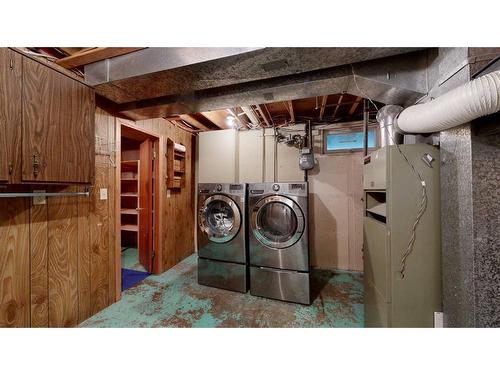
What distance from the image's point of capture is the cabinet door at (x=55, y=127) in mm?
1198

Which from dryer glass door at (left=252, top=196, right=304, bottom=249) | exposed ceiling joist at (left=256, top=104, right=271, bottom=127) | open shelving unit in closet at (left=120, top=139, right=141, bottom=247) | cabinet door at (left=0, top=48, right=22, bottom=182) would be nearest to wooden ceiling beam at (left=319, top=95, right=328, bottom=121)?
exposed ceiling joist at (left=256, top=104, right=271, bottom=127)

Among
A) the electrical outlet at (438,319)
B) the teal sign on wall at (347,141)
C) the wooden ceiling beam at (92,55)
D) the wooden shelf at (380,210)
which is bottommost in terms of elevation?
the electrical outlet at (438,319)

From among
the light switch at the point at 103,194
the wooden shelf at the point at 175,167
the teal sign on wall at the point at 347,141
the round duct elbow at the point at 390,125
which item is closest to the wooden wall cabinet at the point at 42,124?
the light switch at the point at 103,194

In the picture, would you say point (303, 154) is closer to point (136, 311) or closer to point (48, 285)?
point (136, 311)

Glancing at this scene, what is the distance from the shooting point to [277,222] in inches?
88.5

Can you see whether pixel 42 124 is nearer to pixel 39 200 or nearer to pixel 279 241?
pixel 39 200

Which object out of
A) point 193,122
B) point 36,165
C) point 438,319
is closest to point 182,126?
point 193,122

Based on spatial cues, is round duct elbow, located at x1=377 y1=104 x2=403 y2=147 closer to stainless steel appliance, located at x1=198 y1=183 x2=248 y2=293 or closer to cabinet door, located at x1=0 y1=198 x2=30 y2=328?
stainless steel appliance, located at x1=198 y1=183 x2=248 y2=293

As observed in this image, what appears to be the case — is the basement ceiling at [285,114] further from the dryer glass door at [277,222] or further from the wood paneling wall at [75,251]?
the wood paneling wall at [75,251]

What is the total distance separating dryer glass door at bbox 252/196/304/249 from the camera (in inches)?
80.2

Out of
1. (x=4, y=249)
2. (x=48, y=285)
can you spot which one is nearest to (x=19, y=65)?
(x=4, y=249)

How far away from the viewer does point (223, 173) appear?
333cm

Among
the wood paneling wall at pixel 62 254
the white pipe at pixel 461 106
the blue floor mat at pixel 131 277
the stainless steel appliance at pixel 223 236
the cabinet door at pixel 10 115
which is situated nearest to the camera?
the white pipe at pixel 461 106

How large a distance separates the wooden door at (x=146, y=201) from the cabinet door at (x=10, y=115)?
5.07ft
